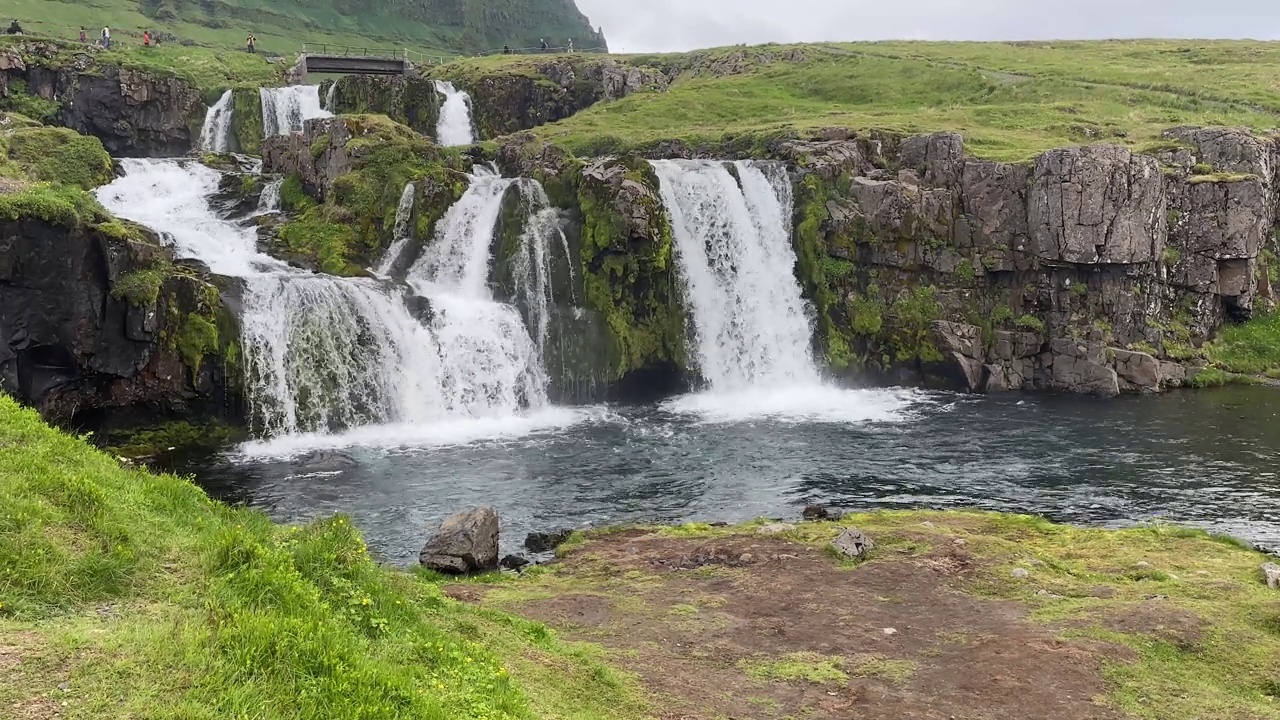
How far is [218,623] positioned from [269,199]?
40191 mm

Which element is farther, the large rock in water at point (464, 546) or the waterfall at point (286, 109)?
the waterfall at point (286, 109)

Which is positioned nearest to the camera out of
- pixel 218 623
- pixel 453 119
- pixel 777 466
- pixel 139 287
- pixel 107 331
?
pixel 218 623

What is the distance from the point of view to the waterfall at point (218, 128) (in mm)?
58781

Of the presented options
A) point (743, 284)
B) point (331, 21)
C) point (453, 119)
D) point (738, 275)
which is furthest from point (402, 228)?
point (331, 21)

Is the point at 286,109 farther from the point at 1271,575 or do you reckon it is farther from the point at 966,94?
the point at 1271,575

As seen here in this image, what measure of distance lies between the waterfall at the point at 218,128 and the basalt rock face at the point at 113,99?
4.48ft

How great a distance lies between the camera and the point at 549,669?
11.3 m

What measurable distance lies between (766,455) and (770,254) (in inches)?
656

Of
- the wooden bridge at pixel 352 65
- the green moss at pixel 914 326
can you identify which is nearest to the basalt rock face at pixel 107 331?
the green moss at pixel 914 326

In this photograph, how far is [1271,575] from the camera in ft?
52.5

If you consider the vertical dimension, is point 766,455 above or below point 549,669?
below

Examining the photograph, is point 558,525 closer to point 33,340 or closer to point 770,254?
point 33,340

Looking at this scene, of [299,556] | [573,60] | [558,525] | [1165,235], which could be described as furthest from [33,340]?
[573,60]

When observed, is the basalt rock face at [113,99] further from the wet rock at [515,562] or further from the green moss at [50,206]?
the wet rock at [515,562]
